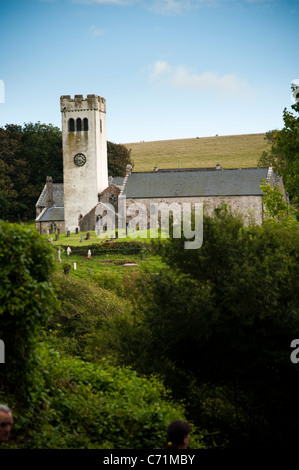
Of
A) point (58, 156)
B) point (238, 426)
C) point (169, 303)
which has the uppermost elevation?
point (58, 156)

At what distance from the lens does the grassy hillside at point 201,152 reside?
126 metres

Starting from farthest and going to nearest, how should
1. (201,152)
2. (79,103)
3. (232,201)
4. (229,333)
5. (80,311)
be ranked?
(201,152) → (79,103) → (232,201) → (80,311) → (229,333)

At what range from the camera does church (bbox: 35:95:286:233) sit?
226ft

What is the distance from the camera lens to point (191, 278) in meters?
19.5

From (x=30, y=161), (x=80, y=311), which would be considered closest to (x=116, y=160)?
(x=30, y=161)

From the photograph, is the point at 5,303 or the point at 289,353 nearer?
the point at 5,303

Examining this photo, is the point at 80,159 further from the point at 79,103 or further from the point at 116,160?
the point at 116,160

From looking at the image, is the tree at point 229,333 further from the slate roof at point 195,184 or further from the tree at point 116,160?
the tree at point 116,160

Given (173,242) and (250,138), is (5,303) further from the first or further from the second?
(250,138)

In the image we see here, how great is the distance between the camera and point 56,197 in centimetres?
7819

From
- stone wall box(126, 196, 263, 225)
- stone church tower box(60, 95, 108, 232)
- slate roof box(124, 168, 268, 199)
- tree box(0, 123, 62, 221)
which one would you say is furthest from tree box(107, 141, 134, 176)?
stone wall box(126, 196, 263, 225)

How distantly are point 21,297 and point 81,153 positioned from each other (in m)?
60.7
